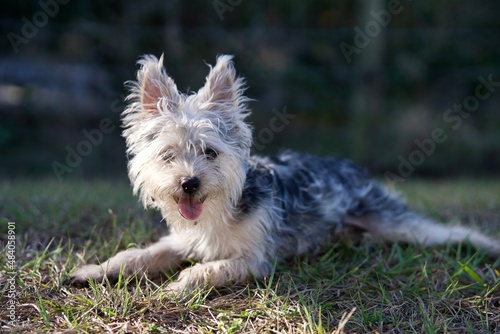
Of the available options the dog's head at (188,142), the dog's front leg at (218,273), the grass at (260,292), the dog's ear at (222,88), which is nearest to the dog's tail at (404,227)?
→ the grass at (260,292)

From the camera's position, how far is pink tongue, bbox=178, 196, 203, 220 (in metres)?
3.84

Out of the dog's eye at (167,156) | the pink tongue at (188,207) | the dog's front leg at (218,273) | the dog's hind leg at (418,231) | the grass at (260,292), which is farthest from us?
the dog's hind leg at (418,231)

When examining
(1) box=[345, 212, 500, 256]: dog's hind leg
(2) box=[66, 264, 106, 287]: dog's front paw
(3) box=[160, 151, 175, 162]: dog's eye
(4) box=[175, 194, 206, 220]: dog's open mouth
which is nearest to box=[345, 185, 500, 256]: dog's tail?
(1) box=[345, 212, 500, 256]: dog's hind leg

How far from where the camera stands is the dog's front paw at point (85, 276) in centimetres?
380

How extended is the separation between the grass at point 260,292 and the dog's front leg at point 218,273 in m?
0.07

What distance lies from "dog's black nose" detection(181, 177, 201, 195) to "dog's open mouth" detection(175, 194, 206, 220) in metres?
0.05

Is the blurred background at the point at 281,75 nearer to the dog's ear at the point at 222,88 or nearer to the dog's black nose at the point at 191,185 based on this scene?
the dog's ear at the point at 222,88

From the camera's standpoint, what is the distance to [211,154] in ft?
13.1

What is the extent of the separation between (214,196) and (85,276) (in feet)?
3.42

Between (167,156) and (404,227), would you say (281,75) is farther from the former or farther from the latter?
(167,156)

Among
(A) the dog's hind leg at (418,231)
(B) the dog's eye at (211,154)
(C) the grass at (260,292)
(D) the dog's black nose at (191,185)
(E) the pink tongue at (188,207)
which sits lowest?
(A) the dog's hind leg at (418,231)

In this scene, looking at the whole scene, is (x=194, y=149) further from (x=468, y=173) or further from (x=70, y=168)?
(x=468, y=173)

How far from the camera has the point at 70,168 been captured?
1059 cm

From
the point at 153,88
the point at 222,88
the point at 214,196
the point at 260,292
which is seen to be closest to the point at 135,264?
the point at 214,196
